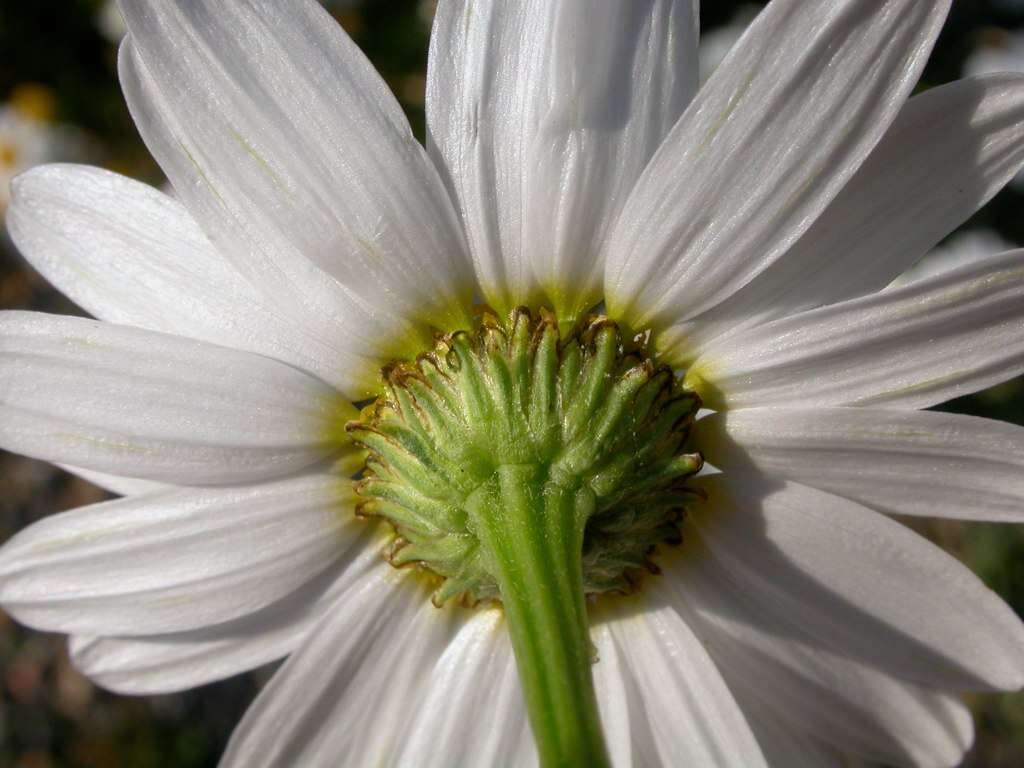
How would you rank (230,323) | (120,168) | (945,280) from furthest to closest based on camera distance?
(120,168), (230,323), (945,280)

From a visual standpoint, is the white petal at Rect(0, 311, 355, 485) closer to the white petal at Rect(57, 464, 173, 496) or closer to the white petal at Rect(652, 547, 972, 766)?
the white petal at Rect(57, 464, 173, 496)

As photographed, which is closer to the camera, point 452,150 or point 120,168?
point 452,150

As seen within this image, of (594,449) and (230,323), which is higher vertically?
(230,323)

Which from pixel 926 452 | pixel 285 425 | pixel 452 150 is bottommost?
pixel 926 452

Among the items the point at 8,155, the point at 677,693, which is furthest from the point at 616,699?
the point at 8,155

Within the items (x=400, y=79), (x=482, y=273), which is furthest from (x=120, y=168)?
(x=482, y=273)

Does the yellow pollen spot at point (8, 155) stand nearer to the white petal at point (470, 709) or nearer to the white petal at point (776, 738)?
the white petal at point (470, 709)

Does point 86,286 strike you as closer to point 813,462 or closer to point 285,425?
point 285,425
